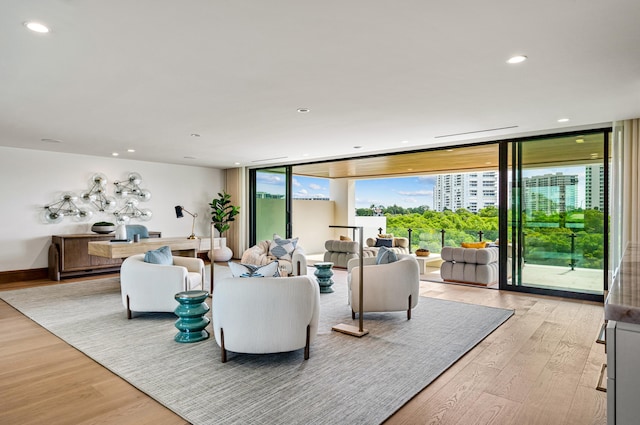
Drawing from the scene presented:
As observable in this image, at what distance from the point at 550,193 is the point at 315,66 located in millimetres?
4413

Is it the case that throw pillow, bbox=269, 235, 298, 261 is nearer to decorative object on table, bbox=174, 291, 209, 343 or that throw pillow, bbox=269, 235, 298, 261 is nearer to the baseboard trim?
decorative object on table, bbox=174, 291, 209, 343

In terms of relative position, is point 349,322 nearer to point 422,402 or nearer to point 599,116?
point 422,402

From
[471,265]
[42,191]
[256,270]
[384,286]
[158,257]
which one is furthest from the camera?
[42,191]

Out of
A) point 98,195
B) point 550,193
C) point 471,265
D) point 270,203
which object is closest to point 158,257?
point 98,195

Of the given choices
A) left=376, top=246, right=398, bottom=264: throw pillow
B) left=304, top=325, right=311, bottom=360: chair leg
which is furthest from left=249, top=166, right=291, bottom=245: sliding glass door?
left=304, top=325, right=311, bottom=360: chair leg

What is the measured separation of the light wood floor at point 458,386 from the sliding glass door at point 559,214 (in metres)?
1.68

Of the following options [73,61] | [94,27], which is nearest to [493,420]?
[94,27]

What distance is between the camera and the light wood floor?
7.94 feet

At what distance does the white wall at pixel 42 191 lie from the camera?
7.00 m

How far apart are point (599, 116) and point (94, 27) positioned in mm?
5355

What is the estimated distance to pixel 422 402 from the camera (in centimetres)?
259

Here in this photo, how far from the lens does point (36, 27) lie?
7.99 feet

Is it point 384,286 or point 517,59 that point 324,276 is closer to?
point 384,286

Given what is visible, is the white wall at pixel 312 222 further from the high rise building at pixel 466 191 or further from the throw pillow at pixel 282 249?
the throw pillow at pixel 282 249
